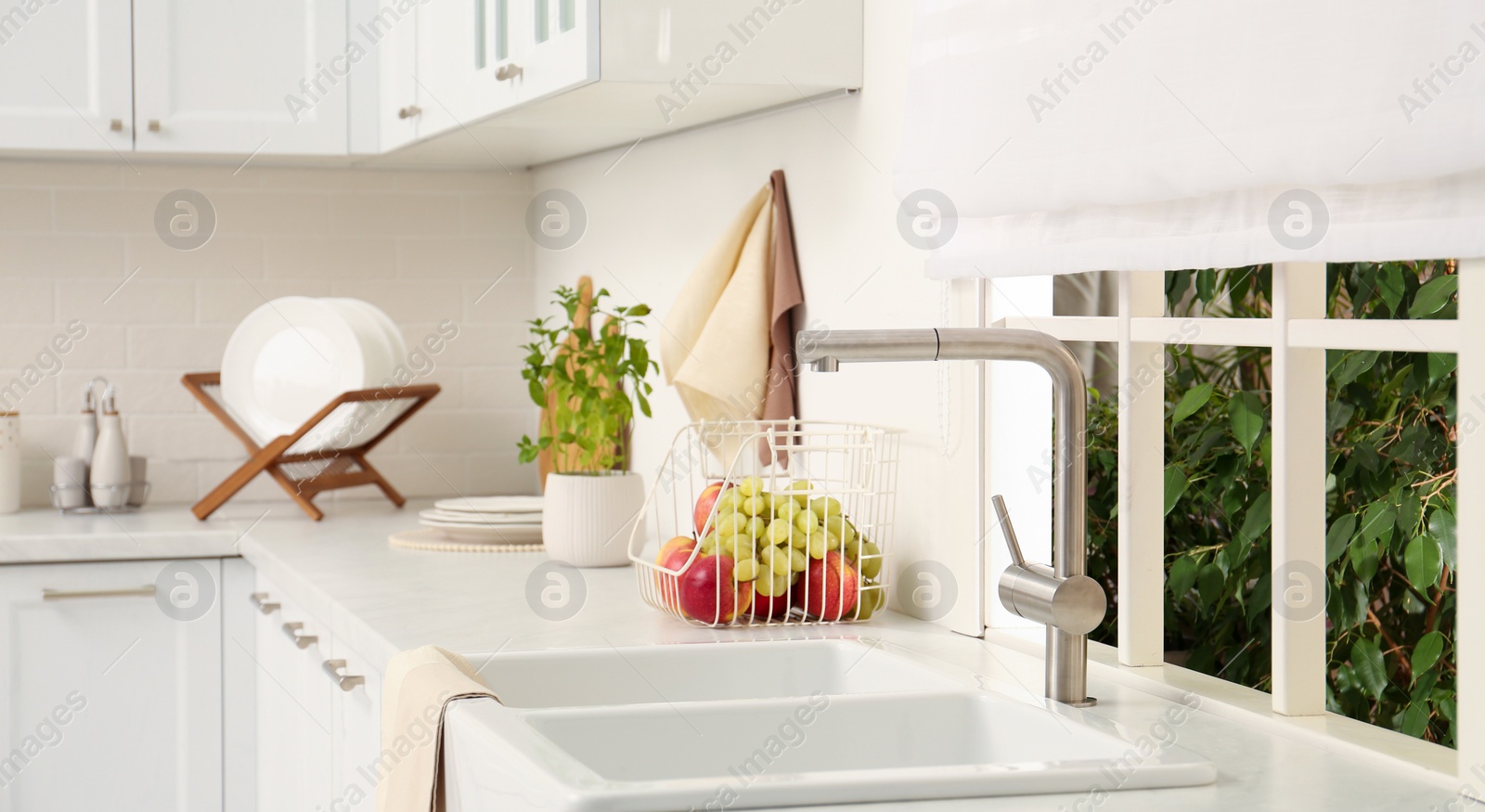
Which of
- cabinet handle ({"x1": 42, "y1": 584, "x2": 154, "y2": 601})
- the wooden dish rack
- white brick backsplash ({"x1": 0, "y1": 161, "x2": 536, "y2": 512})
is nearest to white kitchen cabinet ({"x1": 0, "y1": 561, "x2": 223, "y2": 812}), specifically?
cabinet handle ({"x1": 42, "y1": 584, "x2": 154, "y2": 601})

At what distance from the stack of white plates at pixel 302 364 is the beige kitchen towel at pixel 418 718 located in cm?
133

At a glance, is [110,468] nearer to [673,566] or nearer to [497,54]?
[497,54]

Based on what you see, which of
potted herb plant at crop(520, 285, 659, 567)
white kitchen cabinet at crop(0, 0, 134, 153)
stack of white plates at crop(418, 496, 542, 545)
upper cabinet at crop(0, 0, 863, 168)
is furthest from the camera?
white kitchen cabinet at crop(0, 0, 134, 153)

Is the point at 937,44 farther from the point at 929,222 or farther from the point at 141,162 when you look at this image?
the point at 141,162

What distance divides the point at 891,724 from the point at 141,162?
6.94ft

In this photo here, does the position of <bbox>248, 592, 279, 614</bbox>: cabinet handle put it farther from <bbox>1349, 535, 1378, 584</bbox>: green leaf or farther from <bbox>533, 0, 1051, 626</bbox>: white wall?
<bbox>1349, 535, 1378, 584</bbox>: green leaf

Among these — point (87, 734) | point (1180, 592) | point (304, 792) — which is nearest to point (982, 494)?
point (1180, 592)

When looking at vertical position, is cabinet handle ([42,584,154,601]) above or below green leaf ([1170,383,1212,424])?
below

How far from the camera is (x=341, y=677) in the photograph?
1.63 meters

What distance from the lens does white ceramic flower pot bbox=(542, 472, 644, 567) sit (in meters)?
2.01

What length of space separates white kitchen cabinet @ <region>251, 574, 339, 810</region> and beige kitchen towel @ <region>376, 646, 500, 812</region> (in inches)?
20.8

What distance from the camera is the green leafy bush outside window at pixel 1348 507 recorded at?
4.63 feet

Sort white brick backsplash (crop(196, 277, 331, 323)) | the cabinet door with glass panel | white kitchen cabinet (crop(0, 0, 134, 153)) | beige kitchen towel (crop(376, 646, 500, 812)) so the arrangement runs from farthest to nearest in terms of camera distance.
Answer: white brick backsplash (crop(196, 277, 331, 323)) < white kitchen cabinet (crop(0, 0, 134, 153)) < the cabinet door with glass panel < beige kitchen towel (crop(376, 646, 500, 812))

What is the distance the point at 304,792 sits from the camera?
195cm
